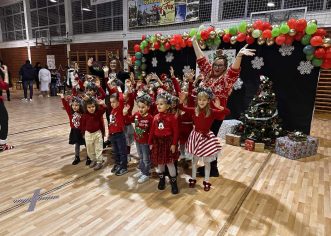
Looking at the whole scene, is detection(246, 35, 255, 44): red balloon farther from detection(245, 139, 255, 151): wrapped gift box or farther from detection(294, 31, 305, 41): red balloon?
detection(245, 139, 255, 151): wrapped gift box

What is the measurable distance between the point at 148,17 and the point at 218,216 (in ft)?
30.4

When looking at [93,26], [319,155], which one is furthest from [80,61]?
[319,155]

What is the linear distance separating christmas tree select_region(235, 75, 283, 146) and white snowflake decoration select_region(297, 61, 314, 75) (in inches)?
28.2

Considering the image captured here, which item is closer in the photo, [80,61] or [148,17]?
[148,17]

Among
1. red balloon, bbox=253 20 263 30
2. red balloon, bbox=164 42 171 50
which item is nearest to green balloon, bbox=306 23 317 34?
red balloon, bbox=253 20 263 30

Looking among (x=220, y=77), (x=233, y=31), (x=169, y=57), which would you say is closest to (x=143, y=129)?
(x=220, y=77)

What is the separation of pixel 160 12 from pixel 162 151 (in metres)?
8.21

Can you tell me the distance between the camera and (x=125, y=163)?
11.1ft

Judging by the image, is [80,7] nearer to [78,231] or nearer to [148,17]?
[148,17]

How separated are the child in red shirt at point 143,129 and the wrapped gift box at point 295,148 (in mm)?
2422

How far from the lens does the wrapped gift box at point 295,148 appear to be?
3.97m

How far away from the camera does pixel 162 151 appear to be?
8.95 ft

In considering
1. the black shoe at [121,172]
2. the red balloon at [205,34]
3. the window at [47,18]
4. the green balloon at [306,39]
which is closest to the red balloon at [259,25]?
the green balloon at [306,39]

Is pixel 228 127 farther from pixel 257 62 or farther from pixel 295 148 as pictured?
pixel 257 62
